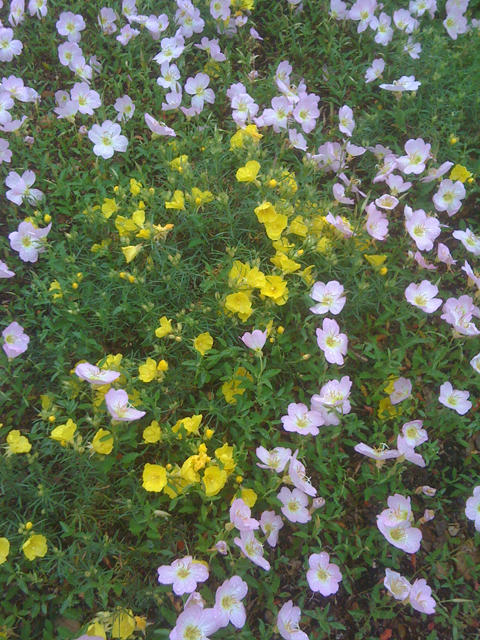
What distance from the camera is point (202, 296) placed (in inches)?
102

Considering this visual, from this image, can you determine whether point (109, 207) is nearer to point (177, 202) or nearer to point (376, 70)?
point (177, 202)

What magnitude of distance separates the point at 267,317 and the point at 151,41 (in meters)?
2.21

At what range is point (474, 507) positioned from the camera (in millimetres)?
2227

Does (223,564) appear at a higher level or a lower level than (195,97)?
lower

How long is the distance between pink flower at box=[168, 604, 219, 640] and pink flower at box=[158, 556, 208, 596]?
82mm

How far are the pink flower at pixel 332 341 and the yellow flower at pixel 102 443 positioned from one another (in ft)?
3.14

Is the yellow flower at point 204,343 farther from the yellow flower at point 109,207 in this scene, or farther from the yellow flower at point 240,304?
the yellow flower at point 109,207

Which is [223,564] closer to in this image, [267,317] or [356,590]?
[356,590]

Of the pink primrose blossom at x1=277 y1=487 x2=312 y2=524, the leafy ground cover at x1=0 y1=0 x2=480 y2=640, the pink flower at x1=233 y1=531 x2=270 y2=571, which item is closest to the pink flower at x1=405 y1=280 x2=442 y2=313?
the leafy ground cover at x1=0 y1=0 x2=480 y2=640

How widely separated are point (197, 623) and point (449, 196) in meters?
2.41

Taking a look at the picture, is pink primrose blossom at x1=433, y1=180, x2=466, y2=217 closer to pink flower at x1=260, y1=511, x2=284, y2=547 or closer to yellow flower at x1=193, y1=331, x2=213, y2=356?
yellow flower at x1=193, y1=331, x2=213, y2=356

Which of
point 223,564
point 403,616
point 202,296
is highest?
point 202,296

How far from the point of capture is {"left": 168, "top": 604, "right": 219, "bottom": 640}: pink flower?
70.1 inches

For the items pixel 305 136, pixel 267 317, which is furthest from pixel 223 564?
pixel 305 136
